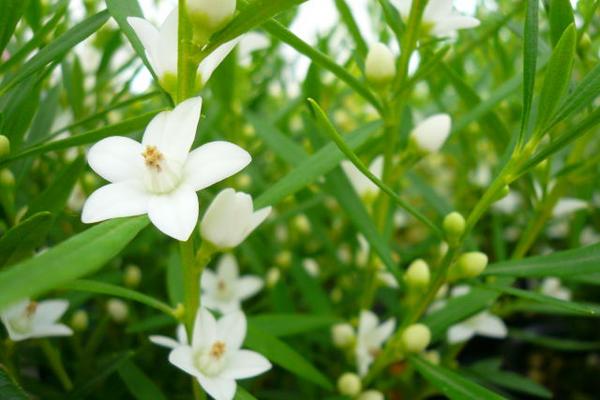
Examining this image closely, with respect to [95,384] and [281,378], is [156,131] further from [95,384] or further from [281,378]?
[281,378]

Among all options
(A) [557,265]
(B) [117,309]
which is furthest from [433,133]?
(B) [117,309]

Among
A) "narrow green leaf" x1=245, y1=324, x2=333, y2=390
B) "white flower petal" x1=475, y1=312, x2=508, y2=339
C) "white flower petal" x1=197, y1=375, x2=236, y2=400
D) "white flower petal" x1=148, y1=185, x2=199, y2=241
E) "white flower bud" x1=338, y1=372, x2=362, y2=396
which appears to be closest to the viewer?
"white flower petal" x1=148, y1=185, x2=199, y2=241

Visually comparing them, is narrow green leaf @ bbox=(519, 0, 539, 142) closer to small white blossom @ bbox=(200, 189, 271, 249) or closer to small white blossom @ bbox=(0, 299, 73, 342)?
small white blossom @ bbox=(200, 189, 271, 249)

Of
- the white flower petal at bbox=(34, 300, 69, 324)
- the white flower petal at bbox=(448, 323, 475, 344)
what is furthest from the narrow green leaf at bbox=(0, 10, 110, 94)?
the white flower petal at bbox=(448, 323, 475, 344)

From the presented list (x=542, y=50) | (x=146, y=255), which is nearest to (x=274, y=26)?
(x=542, y=50)

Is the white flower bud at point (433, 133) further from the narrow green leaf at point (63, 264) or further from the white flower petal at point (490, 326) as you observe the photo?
the narrow green leaf at point (63, 264)

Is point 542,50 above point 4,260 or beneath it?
beneath

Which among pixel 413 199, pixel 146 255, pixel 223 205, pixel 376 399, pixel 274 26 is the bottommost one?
pixel 413 199
